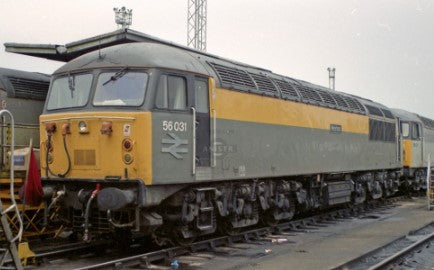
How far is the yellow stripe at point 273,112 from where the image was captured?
10.9m

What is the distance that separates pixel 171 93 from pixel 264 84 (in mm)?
3576

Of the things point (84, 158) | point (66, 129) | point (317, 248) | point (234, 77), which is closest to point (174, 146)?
point (84, 158)

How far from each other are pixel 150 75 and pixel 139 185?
1.89 m

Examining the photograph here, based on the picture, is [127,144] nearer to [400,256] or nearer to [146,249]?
[146,249]

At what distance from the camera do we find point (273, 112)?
12.7 metres

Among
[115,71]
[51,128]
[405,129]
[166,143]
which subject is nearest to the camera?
[166,143]

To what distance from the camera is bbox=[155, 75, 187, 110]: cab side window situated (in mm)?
9383

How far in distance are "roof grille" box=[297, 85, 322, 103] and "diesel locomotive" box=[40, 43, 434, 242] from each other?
949 mm

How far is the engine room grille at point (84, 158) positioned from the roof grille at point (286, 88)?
5.58 meters

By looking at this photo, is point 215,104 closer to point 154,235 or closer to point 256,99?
point 256,99

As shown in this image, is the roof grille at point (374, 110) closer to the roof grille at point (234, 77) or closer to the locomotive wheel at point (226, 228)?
the roof grille at point (234, 77)

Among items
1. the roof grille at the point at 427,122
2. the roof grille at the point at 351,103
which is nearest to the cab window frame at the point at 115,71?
the roof grille at the point at 351,103

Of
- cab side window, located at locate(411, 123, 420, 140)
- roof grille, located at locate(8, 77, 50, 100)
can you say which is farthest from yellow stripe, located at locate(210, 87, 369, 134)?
cab side window, located at locate(411, 123, 420, 140)

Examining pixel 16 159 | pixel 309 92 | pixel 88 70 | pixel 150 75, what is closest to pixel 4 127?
pixel 16 159
